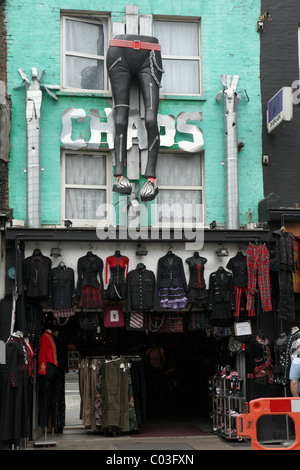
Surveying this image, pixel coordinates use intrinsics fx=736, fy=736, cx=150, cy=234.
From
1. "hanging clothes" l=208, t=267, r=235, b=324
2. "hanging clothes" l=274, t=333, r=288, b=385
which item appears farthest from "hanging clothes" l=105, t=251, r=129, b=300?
"hanging clothes" l=274, t=333, r=288, b=385

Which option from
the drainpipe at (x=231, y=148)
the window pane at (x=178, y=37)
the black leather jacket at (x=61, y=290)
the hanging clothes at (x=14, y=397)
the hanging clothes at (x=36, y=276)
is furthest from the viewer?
the window pane at (x=178, y=37)

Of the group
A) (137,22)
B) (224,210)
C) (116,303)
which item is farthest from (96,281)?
(137,22)

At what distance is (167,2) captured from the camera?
16.0 metres

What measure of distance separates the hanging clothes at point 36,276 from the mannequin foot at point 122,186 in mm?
2033

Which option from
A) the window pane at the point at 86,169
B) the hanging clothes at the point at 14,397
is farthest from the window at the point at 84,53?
the hanging clothes at the point at 14,397

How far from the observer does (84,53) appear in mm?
15797

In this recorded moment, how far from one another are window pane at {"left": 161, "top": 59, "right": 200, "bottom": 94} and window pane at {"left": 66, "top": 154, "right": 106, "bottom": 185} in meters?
2.20

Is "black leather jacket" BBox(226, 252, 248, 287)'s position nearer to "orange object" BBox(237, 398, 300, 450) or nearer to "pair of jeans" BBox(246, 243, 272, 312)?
"pair of jeans" BBox(246, 243, 272, 312)

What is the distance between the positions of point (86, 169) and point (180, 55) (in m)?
3.30

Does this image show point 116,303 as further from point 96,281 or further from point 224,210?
point 224,210

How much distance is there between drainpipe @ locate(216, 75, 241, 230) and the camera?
600 inches

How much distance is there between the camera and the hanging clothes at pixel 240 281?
14703 millimetres

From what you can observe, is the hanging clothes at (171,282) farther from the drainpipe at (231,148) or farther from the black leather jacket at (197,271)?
the drainpipe at (231,148)
